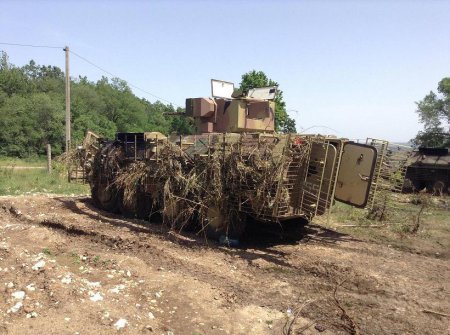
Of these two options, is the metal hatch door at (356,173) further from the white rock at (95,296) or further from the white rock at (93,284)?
the white rock at (95,296)

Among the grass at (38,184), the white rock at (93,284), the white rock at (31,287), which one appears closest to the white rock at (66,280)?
the white rock at (93,284)

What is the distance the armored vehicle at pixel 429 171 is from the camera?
1756 centimetres

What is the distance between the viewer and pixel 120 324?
14.2ft

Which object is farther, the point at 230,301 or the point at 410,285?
the point at 410,285

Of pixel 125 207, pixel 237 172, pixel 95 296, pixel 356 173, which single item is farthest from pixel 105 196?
pixel 356 173

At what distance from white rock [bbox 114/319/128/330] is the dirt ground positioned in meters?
0.01

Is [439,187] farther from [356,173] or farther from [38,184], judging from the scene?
[38,184]

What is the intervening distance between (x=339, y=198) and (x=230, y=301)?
3403 millimetres

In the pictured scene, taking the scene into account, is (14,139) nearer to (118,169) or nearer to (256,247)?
(118,169)

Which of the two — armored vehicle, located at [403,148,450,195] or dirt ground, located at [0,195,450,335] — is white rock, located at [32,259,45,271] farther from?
armored vehicle, located at [403,148,450,195]

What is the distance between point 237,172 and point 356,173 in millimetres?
2106

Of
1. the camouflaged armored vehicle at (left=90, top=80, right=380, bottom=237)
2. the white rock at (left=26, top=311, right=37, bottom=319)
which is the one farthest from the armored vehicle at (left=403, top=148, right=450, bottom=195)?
the white rock at (left=26, top=311, right=37, bottom=319)

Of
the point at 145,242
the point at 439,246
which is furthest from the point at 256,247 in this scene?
the point at 439,246

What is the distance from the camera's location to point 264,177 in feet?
23.2
